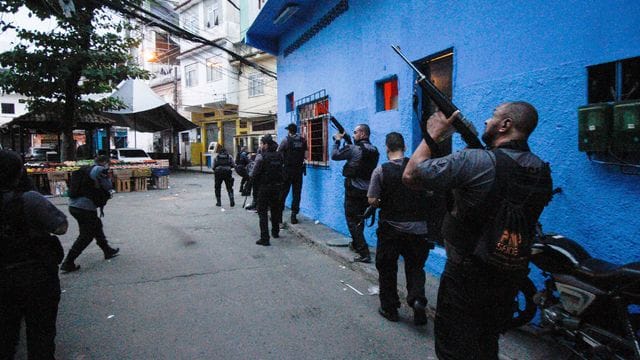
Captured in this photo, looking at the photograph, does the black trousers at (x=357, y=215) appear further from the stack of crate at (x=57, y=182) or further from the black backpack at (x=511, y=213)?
the stack of crate at (x=57, y=182)

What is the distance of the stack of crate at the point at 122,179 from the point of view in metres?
14.7

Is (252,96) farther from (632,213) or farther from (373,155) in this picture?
(632,213)

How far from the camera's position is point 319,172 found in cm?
834

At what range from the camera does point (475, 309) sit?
2.08m

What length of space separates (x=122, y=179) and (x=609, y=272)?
15.6 m

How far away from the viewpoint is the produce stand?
13.7 metres

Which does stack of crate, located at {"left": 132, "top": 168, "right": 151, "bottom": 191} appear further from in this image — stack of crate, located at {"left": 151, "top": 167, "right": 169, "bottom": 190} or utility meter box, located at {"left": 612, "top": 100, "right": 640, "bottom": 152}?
utility meter box, located at {"left": 612, "top": 100, "right": 640, "bottom": 152}

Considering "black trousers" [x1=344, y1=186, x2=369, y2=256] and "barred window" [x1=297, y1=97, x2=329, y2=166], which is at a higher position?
"barred window" [x1=297, y1=97, x2=329, y2=166]

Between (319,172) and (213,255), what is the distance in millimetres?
3082

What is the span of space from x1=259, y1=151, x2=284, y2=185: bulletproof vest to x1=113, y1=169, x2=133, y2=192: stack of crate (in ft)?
33.7

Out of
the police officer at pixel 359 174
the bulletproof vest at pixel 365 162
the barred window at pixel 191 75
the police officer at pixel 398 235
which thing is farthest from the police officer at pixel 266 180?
the barred window at pixel 191 75

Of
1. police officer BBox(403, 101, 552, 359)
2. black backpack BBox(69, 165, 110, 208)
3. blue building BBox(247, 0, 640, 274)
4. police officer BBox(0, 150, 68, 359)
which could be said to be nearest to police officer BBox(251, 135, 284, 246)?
blue building BBox(247, 0, 640, 274)

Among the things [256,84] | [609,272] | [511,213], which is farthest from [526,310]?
[256,84]

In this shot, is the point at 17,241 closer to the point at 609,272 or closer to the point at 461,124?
the point at 461,124
